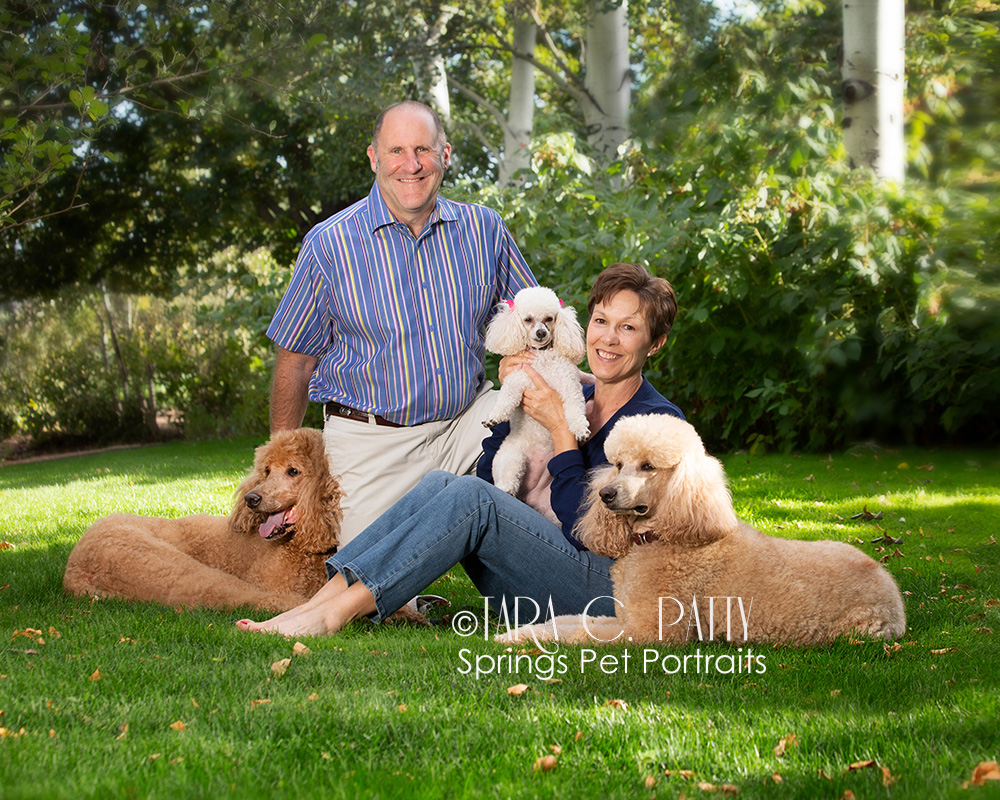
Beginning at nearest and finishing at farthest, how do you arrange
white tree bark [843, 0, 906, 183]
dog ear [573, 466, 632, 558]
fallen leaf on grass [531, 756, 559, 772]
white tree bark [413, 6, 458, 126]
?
fallen leaf on grass [531, 756, 559, 772] < dog ear [573, 466, 632, 558] < white tree bark [843, 0, 906, 183] < white tree bark [413, 6, 458, 126]

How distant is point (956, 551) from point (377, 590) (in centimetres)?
292

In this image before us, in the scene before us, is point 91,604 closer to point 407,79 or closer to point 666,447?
point 666,447

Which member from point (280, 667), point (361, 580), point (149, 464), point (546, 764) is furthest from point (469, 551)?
point (149, 464)

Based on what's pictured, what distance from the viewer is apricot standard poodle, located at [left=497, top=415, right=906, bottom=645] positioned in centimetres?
268

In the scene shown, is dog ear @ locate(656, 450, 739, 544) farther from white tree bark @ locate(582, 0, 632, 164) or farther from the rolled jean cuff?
white tree bark @ locate(582, 0, 632, 164)

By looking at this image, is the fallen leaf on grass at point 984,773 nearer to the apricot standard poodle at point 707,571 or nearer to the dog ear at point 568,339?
the apricot standard poodle at point 707,571

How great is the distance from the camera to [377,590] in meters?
2.89

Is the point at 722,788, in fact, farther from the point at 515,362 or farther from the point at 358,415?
the point at 358,415

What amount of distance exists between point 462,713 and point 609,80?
9.44 metres

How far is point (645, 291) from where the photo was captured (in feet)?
10.2

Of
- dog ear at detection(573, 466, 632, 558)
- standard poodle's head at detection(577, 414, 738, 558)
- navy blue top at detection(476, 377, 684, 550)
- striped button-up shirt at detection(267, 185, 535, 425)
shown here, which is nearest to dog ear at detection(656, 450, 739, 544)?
standard poodle's head at detection(577, 414, 738, 558)

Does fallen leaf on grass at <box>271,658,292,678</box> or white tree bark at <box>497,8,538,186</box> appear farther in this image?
white tree bark at <box>497,8,538,186</box>

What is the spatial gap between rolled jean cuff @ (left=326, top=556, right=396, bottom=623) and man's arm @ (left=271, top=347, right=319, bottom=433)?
86cm

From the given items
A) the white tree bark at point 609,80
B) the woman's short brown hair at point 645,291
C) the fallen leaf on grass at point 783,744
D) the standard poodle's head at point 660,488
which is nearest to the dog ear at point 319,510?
the standard poodle's head at point 660,488
